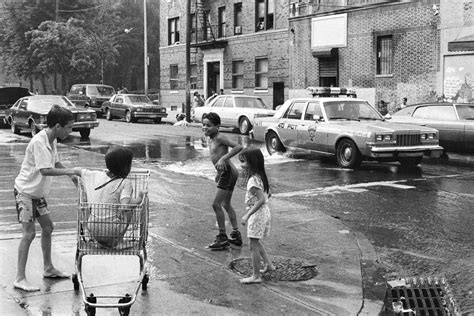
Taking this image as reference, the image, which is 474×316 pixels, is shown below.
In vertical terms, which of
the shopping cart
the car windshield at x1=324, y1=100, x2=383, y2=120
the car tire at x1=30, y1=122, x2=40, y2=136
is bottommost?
the shopping cart

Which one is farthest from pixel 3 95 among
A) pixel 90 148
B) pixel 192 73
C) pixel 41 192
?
pixel 41 192

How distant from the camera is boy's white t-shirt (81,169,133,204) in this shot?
16.4 feet

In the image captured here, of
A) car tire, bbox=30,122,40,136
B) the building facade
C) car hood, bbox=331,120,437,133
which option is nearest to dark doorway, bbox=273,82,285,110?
the building facade

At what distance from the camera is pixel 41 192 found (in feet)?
18.3

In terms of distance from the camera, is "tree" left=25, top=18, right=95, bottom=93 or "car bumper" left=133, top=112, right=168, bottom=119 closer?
"car bumper" left=133, top=112, right=168, bottom=119

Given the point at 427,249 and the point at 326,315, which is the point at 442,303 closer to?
the point at 326,315

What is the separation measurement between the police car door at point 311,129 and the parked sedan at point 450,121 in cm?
298

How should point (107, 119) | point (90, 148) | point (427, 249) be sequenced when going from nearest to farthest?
point (427, 249)
point (90, 148)
point (107, 119)

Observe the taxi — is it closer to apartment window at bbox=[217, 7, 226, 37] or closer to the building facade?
the building facade

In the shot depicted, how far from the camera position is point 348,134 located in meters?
14.6

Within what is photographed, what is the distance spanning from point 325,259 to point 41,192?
123 inches

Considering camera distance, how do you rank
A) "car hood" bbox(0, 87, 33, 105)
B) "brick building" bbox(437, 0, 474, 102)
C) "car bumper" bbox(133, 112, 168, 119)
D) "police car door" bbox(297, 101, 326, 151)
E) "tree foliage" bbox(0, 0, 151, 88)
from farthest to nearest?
"tree foliage" bbox(0, 0, 151, 88) → "car bumper" bbox(133, 112, 168, 119) → "car hood" bbox(0, 87, 33, 105) → "brick building" bbox(437, 0, 474, 102) → "police car door" bbox(297, 101, 326, 151)

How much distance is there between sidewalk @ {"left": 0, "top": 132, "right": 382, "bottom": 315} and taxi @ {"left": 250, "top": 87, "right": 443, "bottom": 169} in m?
5.02


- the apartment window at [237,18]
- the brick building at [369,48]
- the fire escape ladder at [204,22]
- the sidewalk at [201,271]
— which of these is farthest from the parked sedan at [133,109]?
the sidewalk at [201,271]
